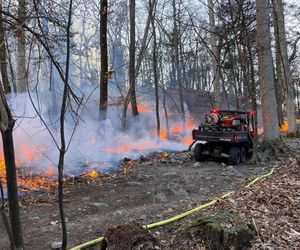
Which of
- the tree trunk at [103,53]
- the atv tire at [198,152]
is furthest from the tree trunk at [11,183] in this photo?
the tree trunk at [103,53]

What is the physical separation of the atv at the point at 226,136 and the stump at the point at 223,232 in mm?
8397

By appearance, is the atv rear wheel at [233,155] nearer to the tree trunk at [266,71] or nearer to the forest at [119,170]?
the forest at [119,170]

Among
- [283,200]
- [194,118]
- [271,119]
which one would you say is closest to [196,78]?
[194,118]

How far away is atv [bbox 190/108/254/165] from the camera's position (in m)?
14.0

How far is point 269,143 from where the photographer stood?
14984mm

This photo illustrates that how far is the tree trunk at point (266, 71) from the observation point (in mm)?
14305

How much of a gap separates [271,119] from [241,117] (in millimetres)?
1136

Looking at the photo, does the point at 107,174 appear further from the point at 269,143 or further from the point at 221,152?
the point at 269,143

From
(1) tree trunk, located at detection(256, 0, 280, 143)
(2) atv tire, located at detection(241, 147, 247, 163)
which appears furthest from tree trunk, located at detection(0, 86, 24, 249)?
(2) atv tire, located at detection(241, 147, 247, 163)

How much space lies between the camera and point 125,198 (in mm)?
9000

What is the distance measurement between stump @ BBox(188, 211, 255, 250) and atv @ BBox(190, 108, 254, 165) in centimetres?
840

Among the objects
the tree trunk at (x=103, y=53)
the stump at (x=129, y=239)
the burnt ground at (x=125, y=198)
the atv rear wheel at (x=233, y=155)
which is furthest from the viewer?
the tree trunk at (x=103, y=53)

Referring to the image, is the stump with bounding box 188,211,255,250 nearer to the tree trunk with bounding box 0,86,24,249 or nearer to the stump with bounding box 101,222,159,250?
the stump with bounding box 101,222,159,250

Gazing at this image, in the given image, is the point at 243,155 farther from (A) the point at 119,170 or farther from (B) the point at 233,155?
(A) the point at 119,170
